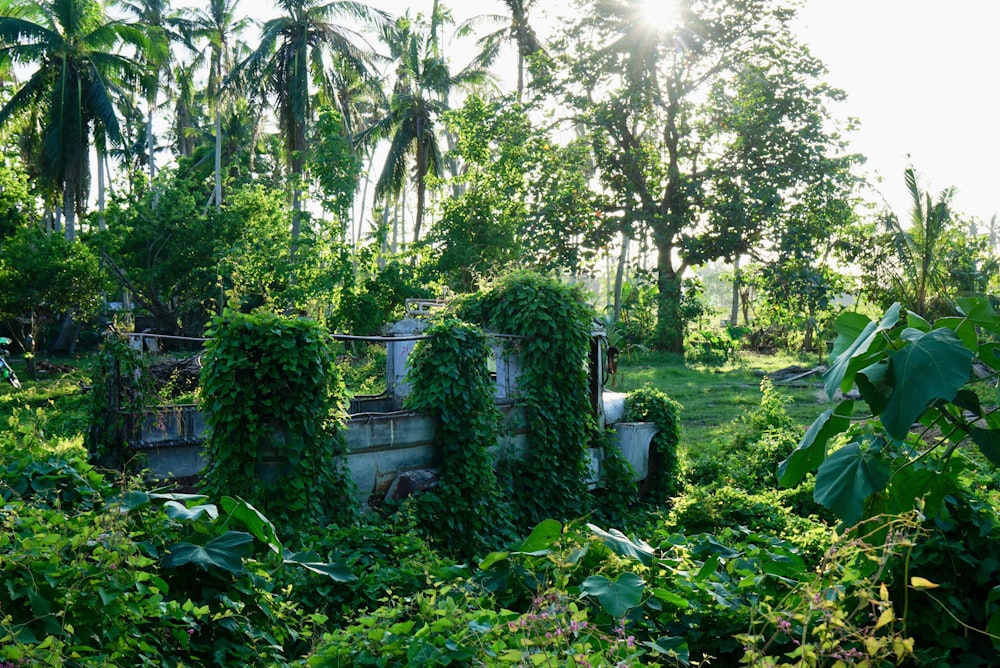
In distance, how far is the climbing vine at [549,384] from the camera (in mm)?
9516

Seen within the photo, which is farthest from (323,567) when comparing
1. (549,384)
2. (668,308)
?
(668,308)

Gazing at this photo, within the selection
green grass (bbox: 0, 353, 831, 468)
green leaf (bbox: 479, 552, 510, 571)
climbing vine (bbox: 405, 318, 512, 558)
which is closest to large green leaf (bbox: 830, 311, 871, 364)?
green leaf (bbox: 479, 552, 510, 571)

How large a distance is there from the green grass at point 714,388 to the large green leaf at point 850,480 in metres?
9.69

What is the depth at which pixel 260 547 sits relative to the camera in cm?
390

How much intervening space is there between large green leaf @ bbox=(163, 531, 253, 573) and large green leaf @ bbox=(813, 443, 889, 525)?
2.14 m

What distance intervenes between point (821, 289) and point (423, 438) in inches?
733

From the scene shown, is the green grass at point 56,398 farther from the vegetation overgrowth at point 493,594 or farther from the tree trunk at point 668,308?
the tree trunk at point 668,308

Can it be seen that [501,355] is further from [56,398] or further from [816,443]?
[56,398]

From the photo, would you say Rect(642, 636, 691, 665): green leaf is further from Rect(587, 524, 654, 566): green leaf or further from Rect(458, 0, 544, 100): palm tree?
Rect(458, 0, 544, 100): palm tree

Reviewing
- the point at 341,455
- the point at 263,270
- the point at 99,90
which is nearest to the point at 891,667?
the point at 341,455

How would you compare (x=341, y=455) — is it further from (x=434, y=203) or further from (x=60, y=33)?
(x=60, y=33)

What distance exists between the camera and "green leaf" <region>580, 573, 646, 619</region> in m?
3.13

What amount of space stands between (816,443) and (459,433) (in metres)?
5.81

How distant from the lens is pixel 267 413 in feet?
22.4
